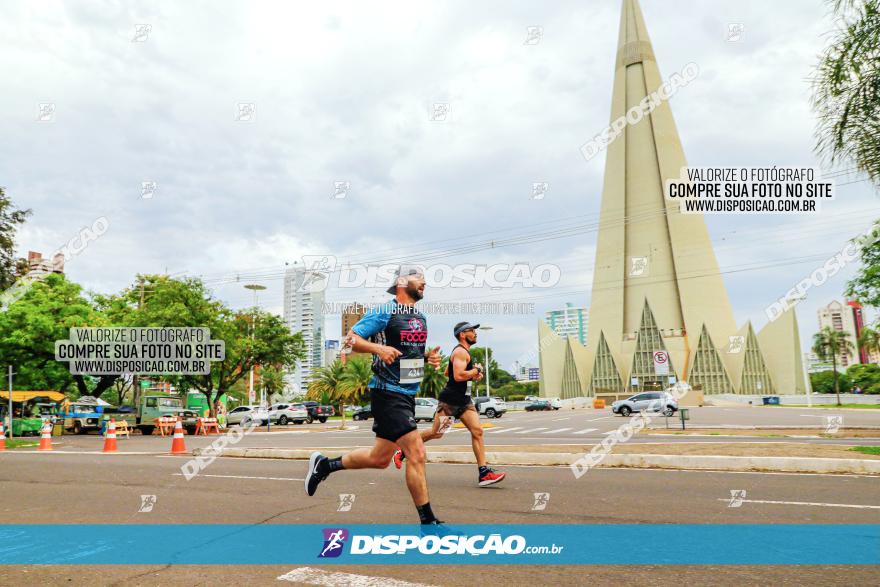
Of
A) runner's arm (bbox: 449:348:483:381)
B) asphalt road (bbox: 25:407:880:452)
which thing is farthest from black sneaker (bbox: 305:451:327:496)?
asphalt road (bbox: 25:407:880:452)

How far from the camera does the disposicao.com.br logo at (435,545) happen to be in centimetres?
427

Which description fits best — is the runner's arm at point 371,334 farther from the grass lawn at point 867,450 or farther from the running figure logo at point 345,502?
the grass lawn at point 867,450

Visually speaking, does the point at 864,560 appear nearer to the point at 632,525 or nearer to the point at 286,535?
the point at 632,525


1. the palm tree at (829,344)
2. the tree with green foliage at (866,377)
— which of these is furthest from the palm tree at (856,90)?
the tree with green foliage at (866,377)

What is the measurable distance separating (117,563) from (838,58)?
13194 millimetres

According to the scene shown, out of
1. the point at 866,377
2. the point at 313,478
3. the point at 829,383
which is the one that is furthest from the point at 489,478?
the point at 829,383

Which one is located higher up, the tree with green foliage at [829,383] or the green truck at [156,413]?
the green truck at [156,413]

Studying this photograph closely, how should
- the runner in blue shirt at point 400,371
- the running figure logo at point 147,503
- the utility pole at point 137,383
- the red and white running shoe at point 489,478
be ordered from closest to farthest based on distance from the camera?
the runner in blue shirt at point 400,371 → the running figure logo at point 147,503 → the red and white running shoe at point 489,478 → the utility pole at point 137,383

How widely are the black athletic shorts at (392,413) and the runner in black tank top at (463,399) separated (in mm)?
2344

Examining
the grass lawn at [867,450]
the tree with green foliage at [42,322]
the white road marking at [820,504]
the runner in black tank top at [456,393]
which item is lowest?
the grass lawn at [867,450]

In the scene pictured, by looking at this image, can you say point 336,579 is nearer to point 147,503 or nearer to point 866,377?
point 147,503

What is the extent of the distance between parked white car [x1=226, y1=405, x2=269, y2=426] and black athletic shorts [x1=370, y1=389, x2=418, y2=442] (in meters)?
34.6

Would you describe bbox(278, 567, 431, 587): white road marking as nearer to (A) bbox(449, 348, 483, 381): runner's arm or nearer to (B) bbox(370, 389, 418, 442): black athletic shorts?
(B) bbox(370, 389, 418, 442): black athletic shorts

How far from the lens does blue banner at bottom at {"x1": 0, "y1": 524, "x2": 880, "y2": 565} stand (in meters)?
4.05
